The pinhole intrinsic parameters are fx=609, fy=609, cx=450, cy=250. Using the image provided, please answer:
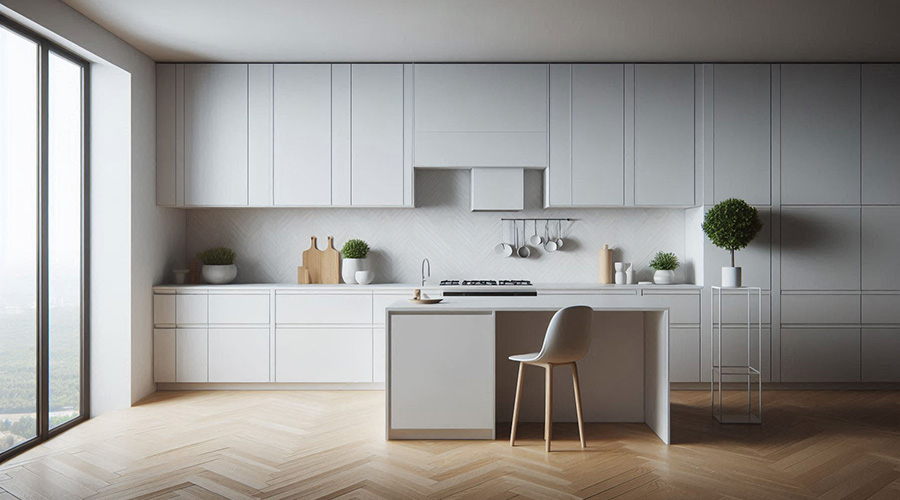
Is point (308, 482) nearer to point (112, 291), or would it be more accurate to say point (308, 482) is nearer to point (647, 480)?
point (647, 480)

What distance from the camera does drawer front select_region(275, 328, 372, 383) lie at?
193 inches

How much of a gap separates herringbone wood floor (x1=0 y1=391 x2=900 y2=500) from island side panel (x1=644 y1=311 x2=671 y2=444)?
0.12 meters

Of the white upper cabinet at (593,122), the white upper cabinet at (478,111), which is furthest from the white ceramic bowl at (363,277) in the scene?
the white upper cabinet at (593,122)

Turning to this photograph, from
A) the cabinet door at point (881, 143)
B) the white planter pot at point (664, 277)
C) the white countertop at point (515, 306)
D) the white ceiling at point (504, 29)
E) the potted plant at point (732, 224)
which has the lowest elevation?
the white countertop at point (515, 306)

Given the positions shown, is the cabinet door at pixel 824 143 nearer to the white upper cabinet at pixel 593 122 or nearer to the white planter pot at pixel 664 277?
the white planter pot at pixel 664 277

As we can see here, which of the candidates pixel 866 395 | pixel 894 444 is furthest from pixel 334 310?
pixel 866 395

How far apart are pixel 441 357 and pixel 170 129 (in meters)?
3.11

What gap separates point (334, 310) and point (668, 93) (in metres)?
3.23

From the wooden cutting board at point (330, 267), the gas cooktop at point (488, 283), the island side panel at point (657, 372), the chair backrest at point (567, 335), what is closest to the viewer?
the chair backrest at point (567, 335)

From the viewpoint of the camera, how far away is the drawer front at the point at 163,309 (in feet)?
15.9

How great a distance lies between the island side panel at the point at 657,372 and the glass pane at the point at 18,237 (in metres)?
3.70

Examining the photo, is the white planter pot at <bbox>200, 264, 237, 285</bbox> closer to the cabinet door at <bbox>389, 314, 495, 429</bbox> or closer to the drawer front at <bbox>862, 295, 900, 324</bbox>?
the cabinet door at <bbox>389, 314, 495, 429</bbox>

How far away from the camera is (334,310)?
4.90m

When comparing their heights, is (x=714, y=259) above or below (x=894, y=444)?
above
